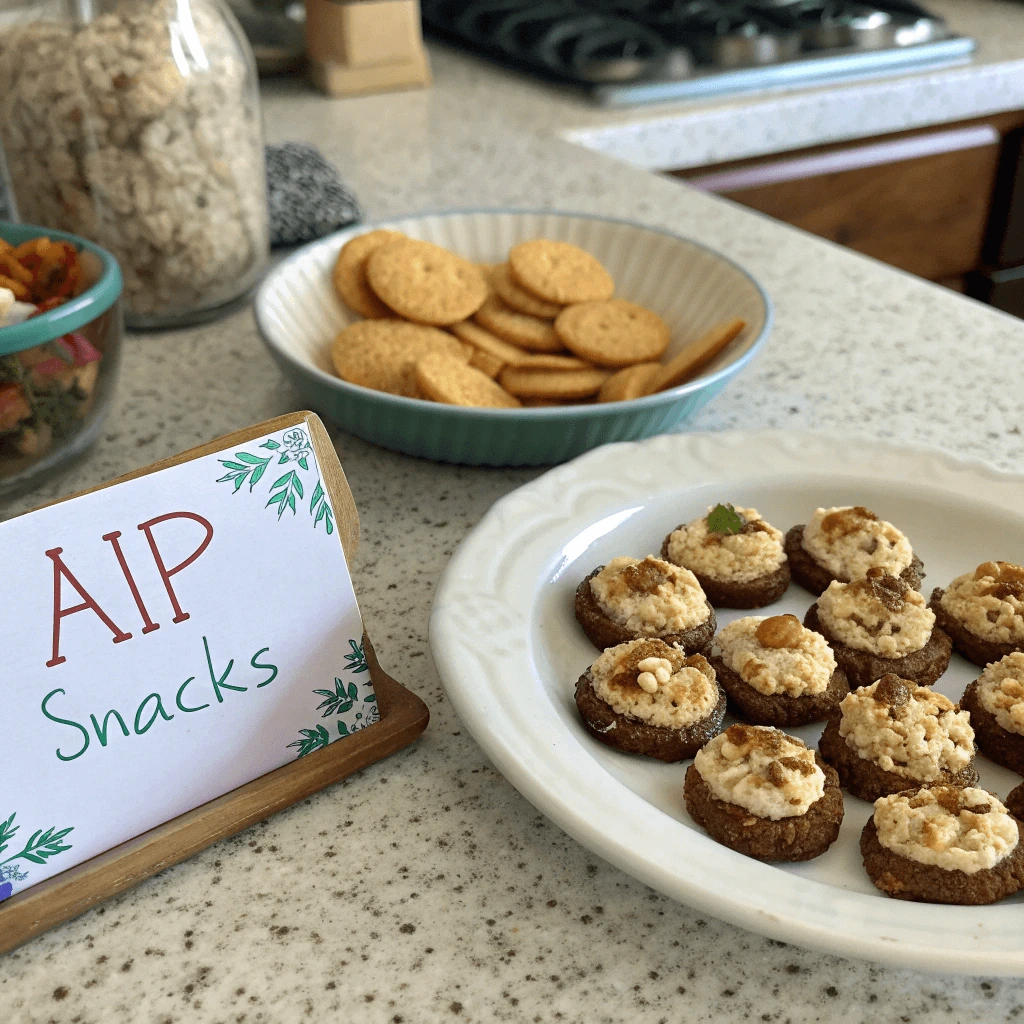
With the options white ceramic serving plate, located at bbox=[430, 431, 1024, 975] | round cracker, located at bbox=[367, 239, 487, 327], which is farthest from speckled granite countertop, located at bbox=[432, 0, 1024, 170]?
white ceramic serving plate, located at bbox=[430, 431, 1024, 975]

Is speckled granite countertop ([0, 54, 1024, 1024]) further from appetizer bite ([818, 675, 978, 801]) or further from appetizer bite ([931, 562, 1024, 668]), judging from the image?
appetizer bite ([931, 562, 1024, 668])

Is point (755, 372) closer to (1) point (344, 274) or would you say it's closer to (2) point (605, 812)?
(1) point (344, 274)

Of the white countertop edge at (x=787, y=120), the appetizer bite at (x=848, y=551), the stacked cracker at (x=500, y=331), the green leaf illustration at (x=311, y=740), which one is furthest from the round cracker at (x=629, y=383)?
the white countertop edge at (x=787, y=120)

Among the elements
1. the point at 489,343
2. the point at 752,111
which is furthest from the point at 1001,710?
the point at 752,111

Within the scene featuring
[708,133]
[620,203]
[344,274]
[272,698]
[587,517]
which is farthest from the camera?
[708,133]

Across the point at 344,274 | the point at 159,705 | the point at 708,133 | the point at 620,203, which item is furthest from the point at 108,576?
the point at 708,133

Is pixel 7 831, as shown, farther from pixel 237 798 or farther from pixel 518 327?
pixel 518 327
